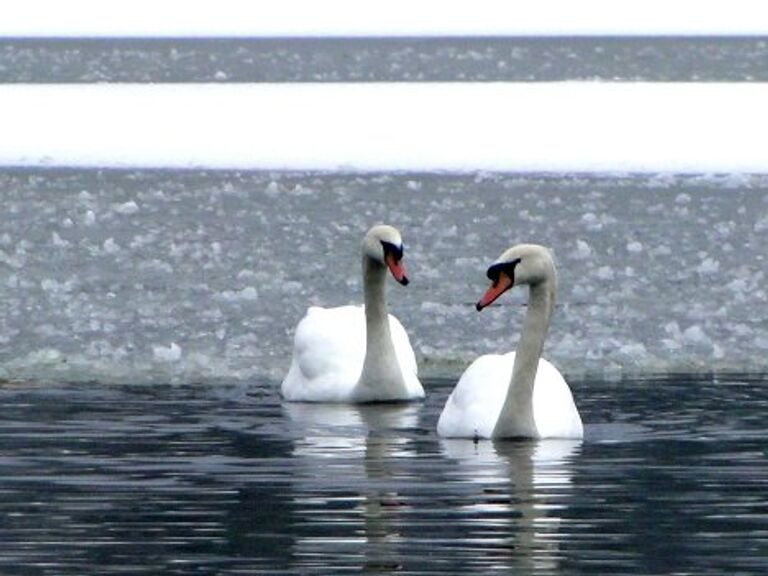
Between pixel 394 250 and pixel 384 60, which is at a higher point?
pixel 384 60

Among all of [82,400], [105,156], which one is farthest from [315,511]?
[105,156]

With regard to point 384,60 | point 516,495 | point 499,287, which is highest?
point 384,60

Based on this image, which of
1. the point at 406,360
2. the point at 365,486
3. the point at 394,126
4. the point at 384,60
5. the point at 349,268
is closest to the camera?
the point at 365,486

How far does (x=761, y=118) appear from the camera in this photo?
29.7 metres

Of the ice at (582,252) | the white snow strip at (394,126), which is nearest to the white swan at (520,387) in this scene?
the ice at (582,252)

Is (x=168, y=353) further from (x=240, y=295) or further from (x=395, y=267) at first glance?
(x=240, y=295)

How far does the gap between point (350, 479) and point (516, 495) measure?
568 mm

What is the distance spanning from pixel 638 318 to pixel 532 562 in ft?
18.8

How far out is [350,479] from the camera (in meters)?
7.71

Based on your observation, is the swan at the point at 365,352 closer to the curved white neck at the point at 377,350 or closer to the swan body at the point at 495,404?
the curved white neck at the point at 377,350

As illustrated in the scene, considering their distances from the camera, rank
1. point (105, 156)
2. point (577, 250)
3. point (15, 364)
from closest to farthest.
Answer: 1. point (15, 364)
2. point (577, 250)
3. point (105, 156)

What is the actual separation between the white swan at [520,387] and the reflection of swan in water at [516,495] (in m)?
0.06

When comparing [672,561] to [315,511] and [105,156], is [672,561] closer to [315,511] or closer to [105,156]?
[315,511]

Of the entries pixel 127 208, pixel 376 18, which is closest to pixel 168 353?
pixel 127 208
